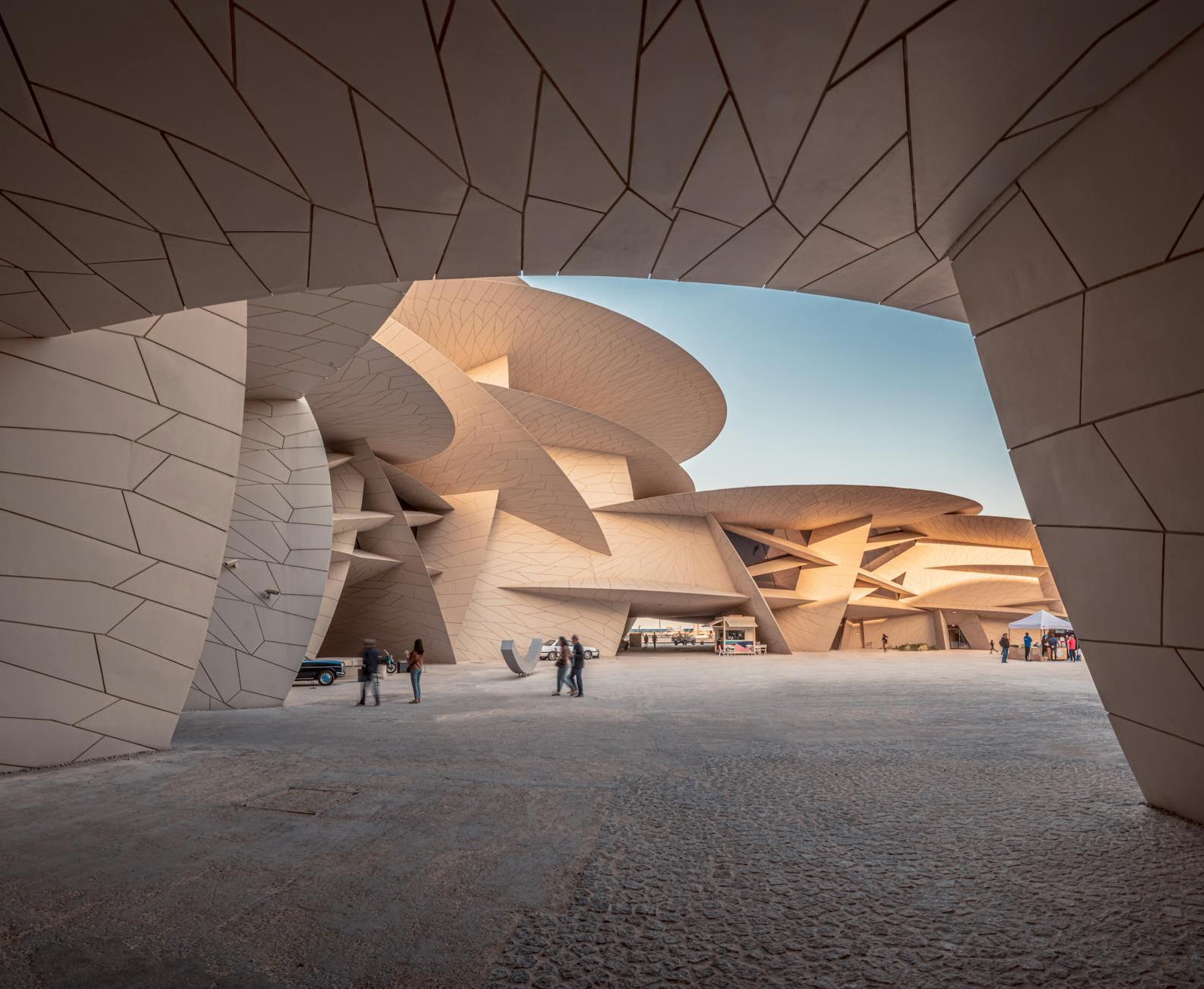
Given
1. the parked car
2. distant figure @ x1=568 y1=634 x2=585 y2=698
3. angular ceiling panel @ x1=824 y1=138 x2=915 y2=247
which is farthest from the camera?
the parked car

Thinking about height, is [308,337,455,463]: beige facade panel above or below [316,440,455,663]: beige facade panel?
above

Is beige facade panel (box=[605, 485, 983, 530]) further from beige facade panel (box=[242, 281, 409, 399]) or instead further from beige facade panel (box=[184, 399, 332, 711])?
beige facade panel (box=[242, 281, 409, 399])

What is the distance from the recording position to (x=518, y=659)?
19203 millimetres

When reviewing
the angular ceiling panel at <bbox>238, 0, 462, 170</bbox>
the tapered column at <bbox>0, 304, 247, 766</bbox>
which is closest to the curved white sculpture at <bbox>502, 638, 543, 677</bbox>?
the tapered column at <bbox>0, 304, 247, 766</bbox>

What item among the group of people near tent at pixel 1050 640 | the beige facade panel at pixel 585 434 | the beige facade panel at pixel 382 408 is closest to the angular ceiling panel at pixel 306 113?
the beige facade panel at pixel 382 408

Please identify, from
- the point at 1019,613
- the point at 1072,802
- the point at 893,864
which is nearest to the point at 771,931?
the point at 893,864

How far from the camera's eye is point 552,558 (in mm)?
27641

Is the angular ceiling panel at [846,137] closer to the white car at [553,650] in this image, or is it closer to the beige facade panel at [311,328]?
the beige facade panel at [311,328]

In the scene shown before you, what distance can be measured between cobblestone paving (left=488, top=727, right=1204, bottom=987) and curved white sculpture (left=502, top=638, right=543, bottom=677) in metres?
13.5

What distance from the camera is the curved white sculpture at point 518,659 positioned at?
18.1 meters

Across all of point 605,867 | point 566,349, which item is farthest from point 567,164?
point 566,349

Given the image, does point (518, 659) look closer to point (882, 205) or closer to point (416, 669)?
point (416, 669)

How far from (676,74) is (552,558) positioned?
25184 millimetres

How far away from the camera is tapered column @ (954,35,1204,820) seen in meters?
2.82
